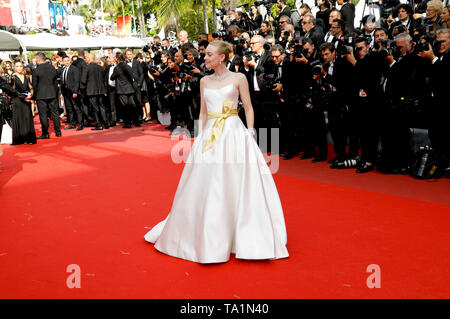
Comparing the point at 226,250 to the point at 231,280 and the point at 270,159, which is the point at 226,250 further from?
the point at 270,159

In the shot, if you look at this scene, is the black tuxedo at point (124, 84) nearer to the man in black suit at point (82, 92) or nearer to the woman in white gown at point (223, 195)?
the man in black suit at point (82, 92)

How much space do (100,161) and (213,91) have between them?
4681mm

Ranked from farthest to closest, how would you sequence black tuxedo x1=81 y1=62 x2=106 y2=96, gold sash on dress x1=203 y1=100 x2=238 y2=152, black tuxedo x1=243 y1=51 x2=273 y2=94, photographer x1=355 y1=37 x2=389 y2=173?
black tuxedo x1=81 y1=62 x2=106 y2=96 < black tuxedo x1=243 y1=51 x2=273 y2=94 < photographer x1=355 y1=37 x2=389 y2=173 < gold sash on dress x1=203 y1=100 x2=238 y2=152

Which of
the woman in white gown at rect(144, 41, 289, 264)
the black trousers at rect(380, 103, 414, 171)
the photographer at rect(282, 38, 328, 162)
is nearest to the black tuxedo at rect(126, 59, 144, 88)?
the photographer at rect(282, 38, 328, 162)

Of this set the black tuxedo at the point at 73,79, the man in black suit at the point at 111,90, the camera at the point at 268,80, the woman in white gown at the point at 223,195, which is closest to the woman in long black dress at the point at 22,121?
the black tuxedo at the point at 73,79

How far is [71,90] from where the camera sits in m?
11.8

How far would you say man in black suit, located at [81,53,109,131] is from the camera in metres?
11.5

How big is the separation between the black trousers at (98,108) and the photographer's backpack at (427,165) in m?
8.46

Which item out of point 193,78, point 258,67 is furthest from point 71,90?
point 258,67

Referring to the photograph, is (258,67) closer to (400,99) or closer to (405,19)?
(405,19)

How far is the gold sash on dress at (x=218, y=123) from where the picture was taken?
3.75m

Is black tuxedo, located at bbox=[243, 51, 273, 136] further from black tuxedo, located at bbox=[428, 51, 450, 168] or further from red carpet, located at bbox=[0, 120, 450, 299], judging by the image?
black tuxedo, located at bbox=[428, 51, 450, 168]

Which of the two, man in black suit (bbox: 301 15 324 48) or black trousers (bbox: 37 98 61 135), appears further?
black trousers (bbox: 37 98 61 135)

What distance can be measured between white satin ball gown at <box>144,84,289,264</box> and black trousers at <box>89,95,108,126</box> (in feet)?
28.4
